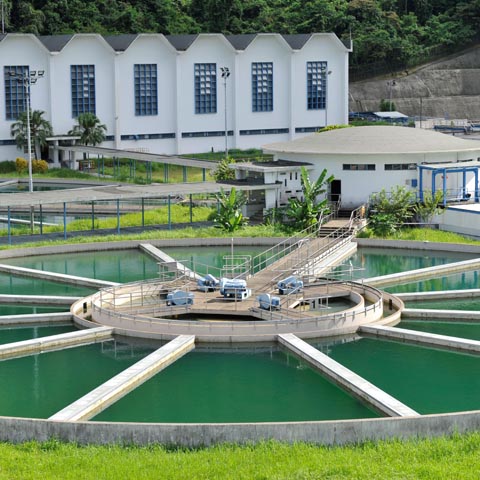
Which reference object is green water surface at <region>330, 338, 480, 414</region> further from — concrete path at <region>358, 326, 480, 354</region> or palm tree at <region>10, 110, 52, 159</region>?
palm tree at <region>10, 110, 52, 159</region>

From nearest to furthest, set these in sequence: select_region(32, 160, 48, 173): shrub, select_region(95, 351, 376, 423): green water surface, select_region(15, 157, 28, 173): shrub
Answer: select_region(95, 351, 376, 423): green water surface < select_region(15, 157, 28, 173): shrub < select_region(32, 160, 48, 173): shrub

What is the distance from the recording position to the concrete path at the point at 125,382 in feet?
84.9

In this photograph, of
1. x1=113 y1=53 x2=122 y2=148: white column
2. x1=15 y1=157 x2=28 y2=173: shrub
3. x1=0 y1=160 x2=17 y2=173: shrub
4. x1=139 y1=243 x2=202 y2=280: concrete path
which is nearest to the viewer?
x1=139 y1=243 x2=202 y2=280: concrete path

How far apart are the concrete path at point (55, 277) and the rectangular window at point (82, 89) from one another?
38713 millimetres

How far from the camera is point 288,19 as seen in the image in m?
109

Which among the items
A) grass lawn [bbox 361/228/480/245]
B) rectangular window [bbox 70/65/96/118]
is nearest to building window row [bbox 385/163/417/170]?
Result: grass lawn [bbox 361/228/480/245]

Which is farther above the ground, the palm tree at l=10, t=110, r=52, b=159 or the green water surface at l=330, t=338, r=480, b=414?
the palm tree at l=10, t=110, r=52, b=159

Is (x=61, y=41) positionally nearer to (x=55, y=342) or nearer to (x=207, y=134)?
(x=207, y=134)

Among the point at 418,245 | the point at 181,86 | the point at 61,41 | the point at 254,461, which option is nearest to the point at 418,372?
the point at 254,461

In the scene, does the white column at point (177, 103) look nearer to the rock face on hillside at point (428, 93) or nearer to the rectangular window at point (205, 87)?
the rectangular window at point (205, 87)

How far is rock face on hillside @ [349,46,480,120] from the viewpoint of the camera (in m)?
108

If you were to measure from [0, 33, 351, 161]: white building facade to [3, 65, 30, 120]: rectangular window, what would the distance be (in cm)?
7

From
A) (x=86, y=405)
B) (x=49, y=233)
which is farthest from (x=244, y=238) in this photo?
(x=86, y=405)

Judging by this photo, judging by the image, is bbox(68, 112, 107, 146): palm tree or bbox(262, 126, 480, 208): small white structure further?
bbox(68, 112, 107, 146): palm tree
